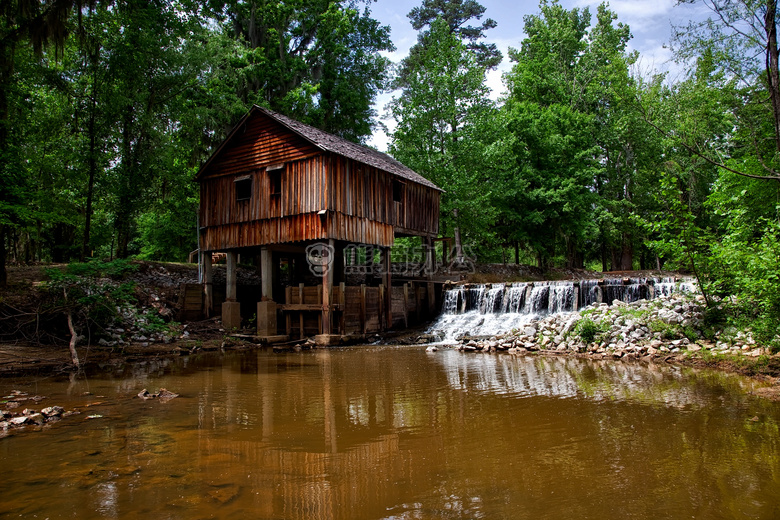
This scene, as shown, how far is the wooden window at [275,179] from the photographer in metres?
18.6

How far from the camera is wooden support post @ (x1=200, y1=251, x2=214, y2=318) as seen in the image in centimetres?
1931

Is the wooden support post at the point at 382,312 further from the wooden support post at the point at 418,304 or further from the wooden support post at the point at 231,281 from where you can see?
the wooden support post at the point at 231,281

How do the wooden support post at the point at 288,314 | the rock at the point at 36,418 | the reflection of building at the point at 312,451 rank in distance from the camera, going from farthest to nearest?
the wooden support post at the point at 288,314 → the rock at the point at 36,418 → the reflection of building at the point at 312,451

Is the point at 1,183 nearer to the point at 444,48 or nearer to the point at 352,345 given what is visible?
the point at 352,345

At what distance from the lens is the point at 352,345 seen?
55.1 ft

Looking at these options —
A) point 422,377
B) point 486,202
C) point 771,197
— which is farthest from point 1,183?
point 771,197

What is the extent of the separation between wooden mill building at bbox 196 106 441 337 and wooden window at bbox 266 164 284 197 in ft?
0.13

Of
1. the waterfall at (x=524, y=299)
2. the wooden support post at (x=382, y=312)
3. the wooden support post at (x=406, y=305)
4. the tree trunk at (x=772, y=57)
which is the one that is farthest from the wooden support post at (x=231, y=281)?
the tree trunk at (x=772, y=57)

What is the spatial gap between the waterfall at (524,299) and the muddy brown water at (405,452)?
866 centimetres

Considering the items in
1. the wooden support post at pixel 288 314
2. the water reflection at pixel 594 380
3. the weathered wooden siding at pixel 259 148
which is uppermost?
the weathered wooden siding at pixel 259 148

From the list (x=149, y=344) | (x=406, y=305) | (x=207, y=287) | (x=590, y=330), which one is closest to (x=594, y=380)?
(x=590, y=330)

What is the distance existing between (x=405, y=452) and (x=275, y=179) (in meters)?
15.9

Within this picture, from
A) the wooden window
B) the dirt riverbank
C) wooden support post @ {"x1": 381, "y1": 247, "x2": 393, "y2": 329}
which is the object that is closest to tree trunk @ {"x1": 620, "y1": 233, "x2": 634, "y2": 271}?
wooden support post @ {"x1": 381, "y1": 247, "x2": 393, "y2": 329}

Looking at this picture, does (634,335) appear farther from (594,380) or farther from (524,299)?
(524,299)
